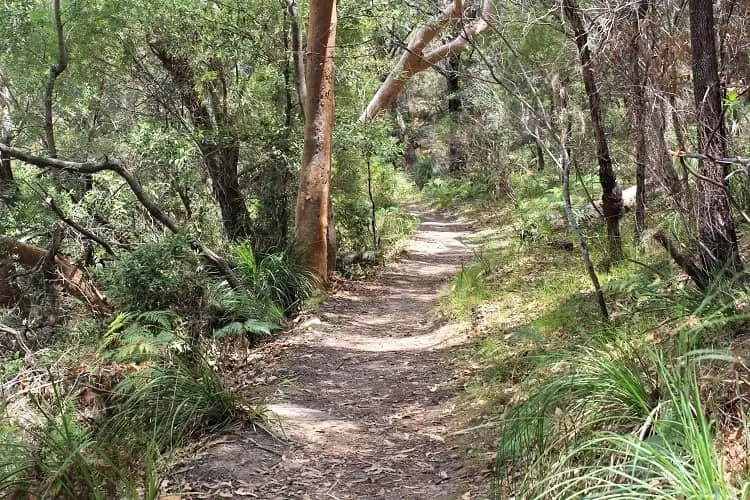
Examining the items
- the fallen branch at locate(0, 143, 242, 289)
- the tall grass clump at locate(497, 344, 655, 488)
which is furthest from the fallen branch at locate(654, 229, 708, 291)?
the fallen branch at locate(0, 143, 242, 289)

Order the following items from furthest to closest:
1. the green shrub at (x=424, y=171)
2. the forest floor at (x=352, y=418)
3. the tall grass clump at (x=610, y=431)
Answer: the green shrub at (x=424, y=171) < the forest floor at (x=352, y=418) < the tall grass clump at (x=610, y=431)

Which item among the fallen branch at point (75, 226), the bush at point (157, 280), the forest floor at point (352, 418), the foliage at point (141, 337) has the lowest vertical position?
the forest floor at point (352, 418)

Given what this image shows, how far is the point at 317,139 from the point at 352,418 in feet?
17.2

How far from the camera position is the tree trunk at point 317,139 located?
361 inches

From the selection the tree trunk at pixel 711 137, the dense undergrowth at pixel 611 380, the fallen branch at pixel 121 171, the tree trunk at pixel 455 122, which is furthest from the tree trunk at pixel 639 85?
the tree trunk at pixel 455 122

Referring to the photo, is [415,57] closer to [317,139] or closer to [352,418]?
[317,139]

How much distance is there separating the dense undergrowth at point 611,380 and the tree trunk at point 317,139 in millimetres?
2282

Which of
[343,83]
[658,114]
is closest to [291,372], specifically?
[658,114]

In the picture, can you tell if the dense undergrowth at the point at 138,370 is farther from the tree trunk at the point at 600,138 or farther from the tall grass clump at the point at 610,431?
the tree trunk at the point at 600,138

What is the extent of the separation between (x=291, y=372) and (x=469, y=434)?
239 cm

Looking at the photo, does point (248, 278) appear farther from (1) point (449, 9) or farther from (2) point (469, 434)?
(1) point (449, 9)

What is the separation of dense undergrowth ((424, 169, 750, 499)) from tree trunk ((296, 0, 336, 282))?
7.49 feet

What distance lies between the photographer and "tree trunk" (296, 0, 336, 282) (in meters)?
9.18

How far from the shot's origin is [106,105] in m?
13.1
